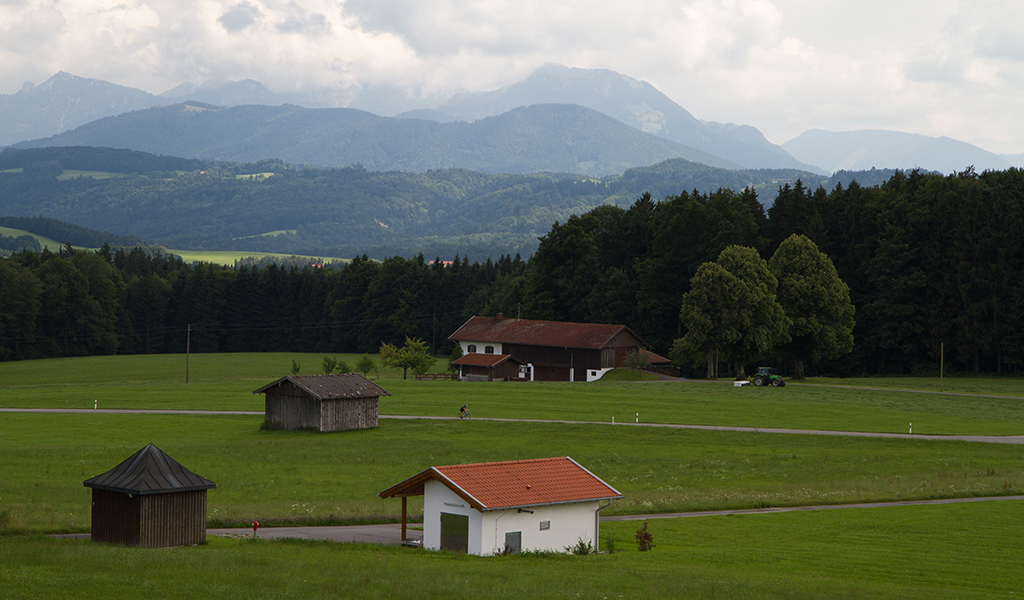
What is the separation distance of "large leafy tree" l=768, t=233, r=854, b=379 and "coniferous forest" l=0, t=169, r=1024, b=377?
3.97 feet

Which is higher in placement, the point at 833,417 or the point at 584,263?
the point at 584,263

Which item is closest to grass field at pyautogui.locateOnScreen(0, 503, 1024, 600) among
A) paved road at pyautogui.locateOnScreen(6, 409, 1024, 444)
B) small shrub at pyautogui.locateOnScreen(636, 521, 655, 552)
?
small shrub at pyautogui.locateOnScreen(636, 521, 655, 552)

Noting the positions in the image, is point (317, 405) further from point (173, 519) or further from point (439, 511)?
point (439, 511)

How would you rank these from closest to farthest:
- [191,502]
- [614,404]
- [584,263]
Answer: [191,502]
[614,404]
[584,263]

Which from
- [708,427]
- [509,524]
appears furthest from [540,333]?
[509,524]

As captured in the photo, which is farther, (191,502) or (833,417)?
(833,417)

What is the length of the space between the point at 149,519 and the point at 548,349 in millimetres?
75040

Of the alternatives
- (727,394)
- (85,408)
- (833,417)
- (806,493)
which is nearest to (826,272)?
(727,394)

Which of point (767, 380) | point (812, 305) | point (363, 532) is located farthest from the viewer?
point (812, 305)

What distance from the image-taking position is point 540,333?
9894cm

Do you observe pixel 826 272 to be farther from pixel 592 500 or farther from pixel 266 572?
pixel 266 572

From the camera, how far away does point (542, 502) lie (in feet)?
81.4

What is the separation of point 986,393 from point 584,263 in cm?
5086

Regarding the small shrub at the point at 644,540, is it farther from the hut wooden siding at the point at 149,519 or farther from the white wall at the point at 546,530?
the hut wooden siding at the point at 149,519
